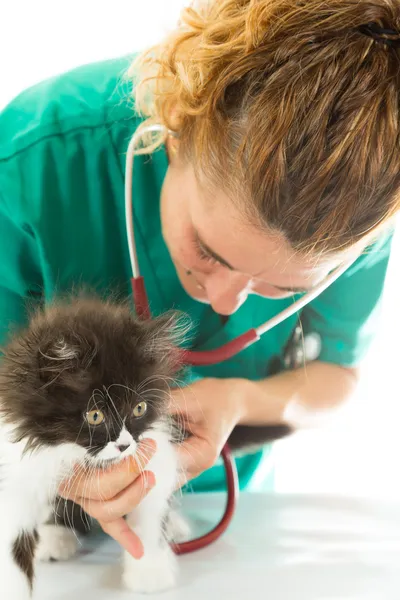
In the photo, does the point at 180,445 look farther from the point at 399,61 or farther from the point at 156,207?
the point at 399,61

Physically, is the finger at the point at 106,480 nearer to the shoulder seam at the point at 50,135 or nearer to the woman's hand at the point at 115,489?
the woman's hand at the point at 115,489

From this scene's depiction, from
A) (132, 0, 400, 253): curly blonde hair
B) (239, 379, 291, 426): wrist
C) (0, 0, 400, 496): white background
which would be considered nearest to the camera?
(132, 0, 400, 253): curly blonde hair

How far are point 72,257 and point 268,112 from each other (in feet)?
1.21

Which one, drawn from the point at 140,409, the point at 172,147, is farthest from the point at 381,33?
the point at 140,409

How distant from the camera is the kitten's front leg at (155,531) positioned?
0.73 meters

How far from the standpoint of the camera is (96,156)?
834 millimetres

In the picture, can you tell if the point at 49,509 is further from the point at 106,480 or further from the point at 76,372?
the point at 76,372

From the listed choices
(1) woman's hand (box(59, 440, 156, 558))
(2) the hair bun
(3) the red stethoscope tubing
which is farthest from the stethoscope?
(2) the hair bun

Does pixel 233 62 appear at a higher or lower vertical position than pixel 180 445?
higher

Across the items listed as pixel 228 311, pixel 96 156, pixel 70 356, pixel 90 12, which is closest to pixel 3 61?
pixel 90 12

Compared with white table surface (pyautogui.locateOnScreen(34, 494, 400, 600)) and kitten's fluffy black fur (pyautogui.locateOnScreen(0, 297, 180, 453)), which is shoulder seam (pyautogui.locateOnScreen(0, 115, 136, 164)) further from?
white table surface (pyautogui.locateOnScreen(34, 494, 400, 600))

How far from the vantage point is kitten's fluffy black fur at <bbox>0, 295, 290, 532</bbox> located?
0.60 meters

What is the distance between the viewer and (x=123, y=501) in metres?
0.68

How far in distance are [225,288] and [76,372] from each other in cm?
23
